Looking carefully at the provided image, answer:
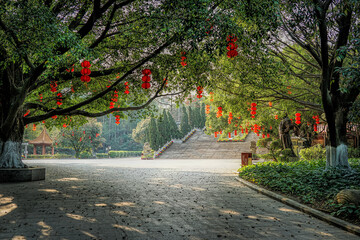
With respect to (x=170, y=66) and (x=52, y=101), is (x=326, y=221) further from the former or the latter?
(x=52, y=101)

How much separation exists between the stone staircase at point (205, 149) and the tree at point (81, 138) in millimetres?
11425

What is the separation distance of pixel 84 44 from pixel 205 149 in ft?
102

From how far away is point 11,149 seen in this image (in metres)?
11.0

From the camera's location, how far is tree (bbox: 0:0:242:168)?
20.6 ft

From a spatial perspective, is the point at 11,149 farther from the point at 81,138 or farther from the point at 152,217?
the point at 81,138

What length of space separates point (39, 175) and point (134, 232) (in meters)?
8.36

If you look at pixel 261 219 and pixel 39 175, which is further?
pixel 39 175

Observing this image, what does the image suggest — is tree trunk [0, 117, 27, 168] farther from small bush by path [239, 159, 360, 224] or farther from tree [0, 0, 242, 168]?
small bush by path [239, 159, 360, 224]

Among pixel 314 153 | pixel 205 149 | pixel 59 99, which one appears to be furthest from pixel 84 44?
pixel 205 149

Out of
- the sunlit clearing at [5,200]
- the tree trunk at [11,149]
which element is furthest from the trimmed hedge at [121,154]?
the sunlit clearing at [5,200]

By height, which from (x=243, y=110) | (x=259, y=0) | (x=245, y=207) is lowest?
(x=245, y=207)

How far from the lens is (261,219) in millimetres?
5406

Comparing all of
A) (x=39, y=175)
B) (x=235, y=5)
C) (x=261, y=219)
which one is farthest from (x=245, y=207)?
(x=39, y=175)

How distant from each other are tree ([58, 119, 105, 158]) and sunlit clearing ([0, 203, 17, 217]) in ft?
110
